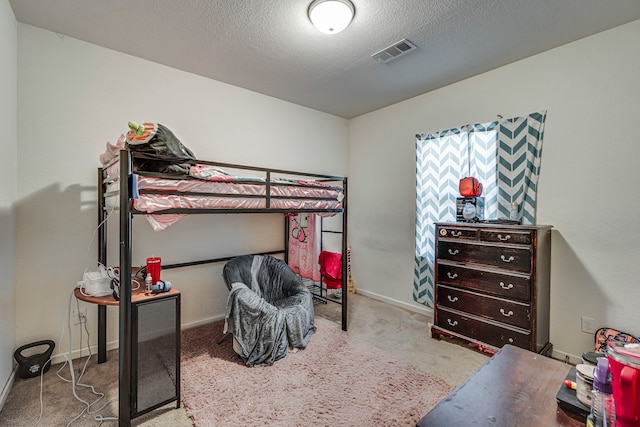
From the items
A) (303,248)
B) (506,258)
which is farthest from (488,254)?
(303,248)

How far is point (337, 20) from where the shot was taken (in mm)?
1994

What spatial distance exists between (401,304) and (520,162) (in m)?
2.06

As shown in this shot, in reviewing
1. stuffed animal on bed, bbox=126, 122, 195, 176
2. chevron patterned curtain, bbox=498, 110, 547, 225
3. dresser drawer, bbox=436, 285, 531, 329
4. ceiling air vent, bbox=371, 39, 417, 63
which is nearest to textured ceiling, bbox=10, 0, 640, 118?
ceiling air vent, bbox=371, 39, 417, 63

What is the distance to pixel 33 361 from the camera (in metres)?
2.13

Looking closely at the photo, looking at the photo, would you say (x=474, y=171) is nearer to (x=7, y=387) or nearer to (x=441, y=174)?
(x=441, y=174)

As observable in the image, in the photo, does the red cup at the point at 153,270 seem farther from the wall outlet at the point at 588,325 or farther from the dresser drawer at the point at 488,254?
the wall outlet at the point at 588,325

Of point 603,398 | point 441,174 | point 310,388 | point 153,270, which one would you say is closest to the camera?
point 603,398

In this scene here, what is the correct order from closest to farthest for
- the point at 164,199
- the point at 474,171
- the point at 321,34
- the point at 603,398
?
the point at 603,398 → the point at 164,199 → the point at 321,34 → the point at 474,171

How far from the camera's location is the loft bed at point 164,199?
1589 mm

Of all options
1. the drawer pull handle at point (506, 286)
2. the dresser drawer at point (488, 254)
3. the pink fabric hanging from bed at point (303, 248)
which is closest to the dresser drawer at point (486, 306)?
the drawer pull handle at point (506, 286)

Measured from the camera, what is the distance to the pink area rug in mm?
1759

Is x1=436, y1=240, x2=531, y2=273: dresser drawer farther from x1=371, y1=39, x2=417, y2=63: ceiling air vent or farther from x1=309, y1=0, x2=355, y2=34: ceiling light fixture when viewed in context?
x1=309, y1=0, x2=355, y2=34: ceiling light fixture

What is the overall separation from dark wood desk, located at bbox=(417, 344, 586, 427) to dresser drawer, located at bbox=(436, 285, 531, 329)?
1.00 metres

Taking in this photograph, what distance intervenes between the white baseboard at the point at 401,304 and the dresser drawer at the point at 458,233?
44.1 inches
